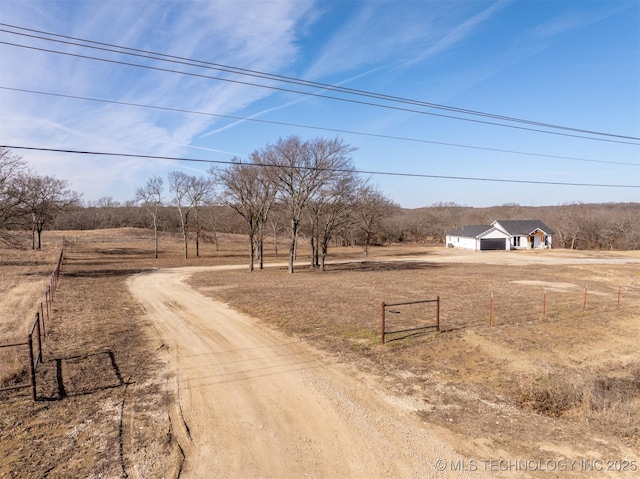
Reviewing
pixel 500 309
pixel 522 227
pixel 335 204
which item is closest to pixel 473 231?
pixel 522 227

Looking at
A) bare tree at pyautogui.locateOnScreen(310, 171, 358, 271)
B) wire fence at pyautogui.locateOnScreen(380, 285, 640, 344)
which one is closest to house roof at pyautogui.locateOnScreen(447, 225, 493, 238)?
bare tree at pyautogui.locateOnScreen(310, 171, 358, 271)

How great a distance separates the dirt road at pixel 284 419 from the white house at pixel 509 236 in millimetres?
59953

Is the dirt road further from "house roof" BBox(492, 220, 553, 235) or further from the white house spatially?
"house roof" BBox(492, 220, 553, 235)

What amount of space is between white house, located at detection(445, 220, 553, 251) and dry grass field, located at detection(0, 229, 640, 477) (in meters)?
43.1

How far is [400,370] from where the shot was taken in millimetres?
9234

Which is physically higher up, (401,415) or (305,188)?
(305,188)

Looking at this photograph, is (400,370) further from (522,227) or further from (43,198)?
(522,227)

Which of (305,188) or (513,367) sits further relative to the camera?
(305,188)

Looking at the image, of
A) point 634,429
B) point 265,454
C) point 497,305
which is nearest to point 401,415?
point 265,454

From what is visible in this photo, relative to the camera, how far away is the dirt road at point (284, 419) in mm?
5445

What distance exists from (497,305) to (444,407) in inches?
461

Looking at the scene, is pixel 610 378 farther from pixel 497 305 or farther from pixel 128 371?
pixel 128 371

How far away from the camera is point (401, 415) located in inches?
273

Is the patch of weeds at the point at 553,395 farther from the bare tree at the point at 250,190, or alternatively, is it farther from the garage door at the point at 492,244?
the garage door at the point at 492,244
